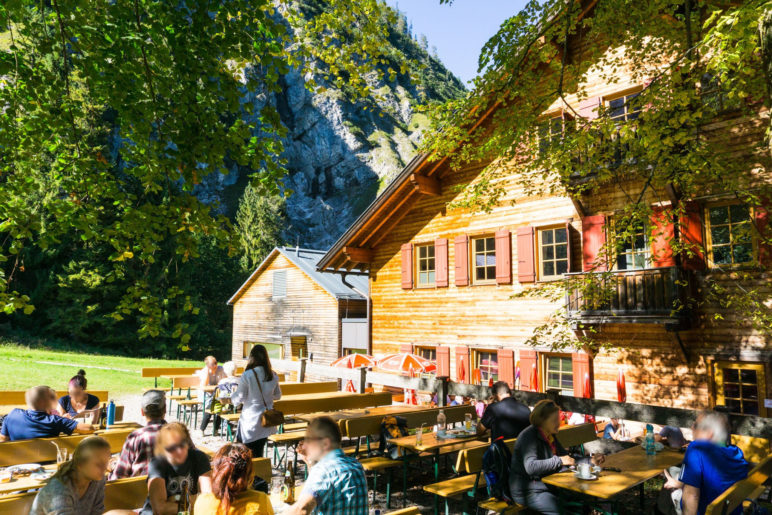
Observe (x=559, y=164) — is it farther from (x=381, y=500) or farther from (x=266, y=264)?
(x=266, y=264)

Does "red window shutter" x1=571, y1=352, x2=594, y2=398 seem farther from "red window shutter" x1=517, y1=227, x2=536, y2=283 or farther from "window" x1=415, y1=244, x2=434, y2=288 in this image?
"window" x1=415, y1=244, x2=434, y2=288

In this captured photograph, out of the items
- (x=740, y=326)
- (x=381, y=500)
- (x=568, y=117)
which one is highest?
(x=568, y=117)

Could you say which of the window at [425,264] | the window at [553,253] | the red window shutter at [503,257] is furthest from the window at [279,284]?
the window at [553,253]

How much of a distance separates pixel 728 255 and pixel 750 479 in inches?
269

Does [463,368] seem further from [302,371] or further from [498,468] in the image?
[498,468]

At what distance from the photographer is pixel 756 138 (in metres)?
9.88

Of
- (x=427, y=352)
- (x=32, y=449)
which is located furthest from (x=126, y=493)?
(x=427, y=352)

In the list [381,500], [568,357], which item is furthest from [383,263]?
[381,500]

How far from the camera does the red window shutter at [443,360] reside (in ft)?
48.0

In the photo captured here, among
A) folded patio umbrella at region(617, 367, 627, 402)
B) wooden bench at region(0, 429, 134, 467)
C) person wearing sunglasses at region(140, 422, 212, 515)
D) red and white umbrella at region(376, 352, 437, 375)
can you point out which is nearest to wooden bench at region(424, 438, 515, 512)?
person wearing sunglasses at region(140, 422, 212, 515)

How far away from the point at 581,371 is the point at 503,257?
3501 millimetres

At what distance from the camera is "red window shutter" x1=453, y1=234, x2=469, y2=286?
14469 millimetres

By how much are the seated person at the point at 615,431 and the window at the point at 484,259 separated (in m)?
4.83

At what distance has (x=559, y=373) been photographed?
41.2ft
